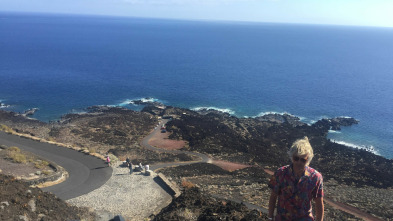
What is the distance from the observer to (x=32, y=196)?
50.0 feet

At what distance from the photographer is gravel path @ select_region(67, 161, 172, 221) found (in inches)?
717

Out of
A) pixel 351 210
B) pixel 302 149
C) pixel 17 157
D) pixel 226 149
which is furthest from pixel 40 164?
pixel 351 210

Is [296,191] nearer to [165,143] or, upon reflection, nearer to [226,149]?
[226,149]

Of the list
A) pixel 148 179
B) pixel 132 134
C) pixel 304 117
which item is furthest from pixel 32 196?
pixel 304 117

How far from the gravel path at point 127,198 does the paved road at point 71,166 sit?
0.91 meters

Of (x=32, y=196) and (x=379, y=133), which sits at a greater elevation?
(x=32, y=196)

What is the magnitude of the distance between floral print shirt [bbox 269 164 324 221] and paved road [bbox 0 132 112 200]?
1742cm

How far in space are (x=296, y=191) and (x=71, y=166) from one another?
75.6ft

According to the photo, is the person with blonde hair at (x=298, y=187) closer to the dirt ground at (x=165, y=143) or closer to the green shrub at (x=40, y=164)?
the green shrub at (x=40, y=164)

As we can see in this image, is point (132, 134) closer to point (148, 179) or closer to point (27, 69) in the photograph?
point (148, 179)

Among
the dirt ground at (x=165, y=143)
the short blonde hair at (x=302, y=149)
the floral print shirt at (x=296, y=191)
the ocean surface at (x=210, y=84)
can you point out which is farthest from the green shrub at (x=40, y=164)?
the ocean surface at (x=210, y=84)

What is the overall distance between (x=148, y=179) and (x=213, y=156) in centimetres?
1428

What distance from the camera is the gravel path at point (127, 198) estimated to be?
18.2 m

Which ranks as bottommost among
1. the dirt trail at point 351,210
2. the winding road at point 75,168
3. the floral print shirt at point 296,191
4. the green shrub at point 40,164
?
the dirt trail at point 351,210
